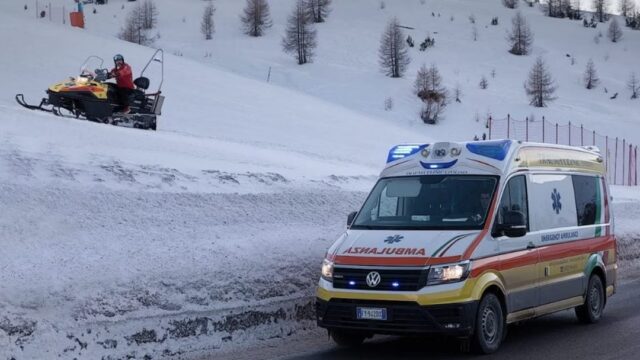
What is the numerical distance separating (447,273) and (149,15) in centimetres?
5790

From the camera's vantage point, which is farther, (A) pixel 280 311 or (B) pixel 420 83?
(B) pixel 420 83

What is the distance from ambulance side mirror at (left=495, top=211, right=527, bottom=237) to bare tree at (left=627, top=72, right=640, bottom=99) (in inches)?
1799

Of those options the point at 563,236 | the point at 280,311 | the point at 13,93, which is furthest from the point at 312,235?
the point at 13,93

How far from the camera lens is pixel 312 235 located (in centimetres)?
1425

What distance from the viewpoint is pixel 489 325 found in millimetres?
9477

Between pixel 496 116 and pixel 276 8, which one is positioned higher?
pixel 276 8

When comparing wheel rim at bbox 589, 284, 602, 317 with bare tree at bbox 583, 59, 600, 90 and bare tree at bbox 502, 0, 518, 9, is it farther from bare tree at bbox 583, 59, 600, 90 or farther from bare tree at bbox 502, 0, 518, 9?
bare tree at bbox 502, 0, 518, 9

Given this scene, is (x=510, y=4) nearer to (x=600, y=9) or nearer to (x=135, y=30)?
(x=600, y=9)

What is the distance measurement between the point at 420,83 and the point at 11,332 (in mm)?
38008

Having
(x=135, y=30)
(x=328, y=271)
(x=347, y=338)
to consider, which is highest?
(x=135, y=30)

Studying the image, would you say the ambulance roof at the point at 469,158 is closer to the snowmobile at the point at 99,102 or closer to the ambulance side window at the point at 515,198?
the ambulance side window at the point at 515,198

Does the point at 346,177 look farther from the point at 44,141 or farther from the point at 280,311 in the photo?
the point at 280,311

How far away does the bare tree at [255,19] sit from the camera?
60.2m

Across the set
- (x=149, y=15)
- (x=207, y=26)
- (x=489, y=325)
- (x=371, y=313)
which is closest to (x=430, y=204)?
(x=489, y=325)
